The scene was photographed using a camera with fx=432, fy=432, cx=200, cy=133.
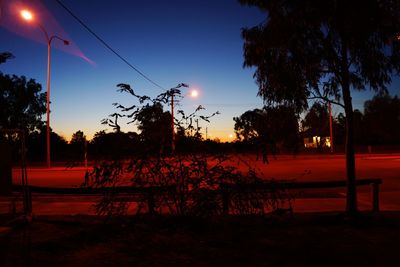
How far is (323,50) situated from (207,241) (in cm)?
419

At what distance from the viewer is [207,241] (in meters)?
6.83

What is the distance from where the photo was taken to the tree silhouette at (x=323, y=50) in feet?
26.1

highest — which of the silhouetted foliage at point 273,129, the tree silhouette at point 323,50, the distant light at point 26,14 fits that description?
the distant light at point 26,14

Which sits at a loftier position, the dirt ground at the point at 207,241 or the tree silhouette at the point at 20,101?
the tree silhouette at the point at 20,101

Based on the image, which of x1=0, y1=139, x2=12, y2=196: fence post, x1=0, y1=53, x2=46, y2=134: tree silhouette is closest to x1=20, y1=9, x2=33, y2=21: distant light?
x1=0, y1=139, x2=12, y2=196: fence post

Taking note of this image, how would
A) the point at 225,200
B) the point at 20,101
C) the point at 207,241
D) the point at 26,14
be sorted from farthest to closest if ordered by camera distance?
1. the point at 20,101
2. the point at 26,14
3. the point at 225,200
4. the point at 207,241

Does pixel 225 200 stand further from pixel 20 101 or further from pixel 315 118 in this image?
pixel 20 101

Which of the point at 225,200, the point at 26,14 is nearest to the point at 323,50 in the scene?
Result: the point at 225,200

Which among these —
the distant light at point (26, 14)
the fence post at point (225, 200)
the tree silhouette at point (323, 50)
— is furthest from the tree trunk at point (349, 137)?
the distant light at point (26, 14)

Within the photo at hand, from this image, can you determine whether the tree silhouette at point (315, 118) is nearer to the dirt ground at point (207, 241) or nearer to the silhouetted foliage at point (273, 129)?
the silhouetted foliage at point (273, 129)

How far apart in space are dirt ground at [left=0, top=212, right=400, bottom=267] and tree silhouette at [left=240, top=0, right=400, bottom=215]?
1.09 m

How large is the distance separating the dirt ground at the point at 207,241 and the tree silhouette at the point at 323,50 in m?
1.09

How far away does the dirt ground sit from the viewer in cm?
584

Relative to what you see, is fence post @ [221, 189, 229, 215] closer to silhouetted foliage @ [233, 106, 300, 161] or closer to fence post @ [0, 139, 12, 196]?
silhouetted foliage @ [233, 106, 300, 161]
